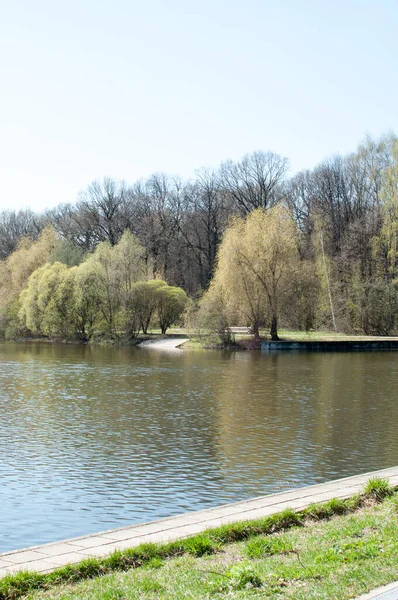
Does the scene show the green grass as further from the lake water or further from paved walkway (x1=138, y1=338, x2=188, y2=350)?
paved walkway (x1=138, y1=338, x2=188, y2=350)

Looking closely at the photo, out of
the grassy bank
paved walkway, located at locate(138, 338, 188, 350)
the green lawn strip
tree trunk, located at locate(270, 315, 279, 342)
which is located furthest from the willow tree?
the green lawn strip

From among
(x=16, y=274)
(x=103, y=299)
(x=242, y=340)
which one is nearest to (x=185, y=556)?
(x=242, y=340)

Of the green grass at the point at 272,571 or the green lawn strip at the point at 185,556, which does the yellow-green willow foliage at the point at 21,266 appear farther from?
the green grass at the point at 272,571

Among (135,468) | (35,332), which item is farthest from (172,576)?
(35,332)

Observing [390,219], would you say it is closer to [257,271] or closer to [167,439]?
[257,271]

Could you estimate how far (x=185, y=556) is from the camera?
6.59 m

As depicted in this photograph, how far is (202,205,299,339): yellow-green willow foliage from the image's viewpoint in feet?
158

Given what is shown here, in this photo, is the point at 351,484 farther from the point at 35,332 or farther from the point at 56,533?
the point at 35,332

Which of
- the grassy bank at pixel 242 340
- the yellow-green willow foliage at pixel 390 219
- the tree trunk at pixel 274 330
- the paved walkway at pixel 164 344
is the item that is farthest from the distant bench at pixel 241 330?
the yellow-green willow foliage at pixel 390 219

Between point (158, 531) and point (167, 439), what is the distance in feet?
29.4

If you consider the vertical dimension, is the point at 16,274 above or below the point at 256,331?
above

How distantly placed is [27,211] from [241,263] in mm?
57545

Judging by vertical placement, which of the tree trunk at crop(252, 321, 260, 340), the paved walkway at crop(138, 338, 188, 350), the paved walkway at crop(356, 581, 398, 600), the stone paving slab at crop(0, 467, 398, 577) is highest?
the tree trunk at crop(252, 321, 260, 340)

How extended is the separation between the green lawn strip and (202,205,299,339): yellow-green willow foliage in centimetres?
3971
